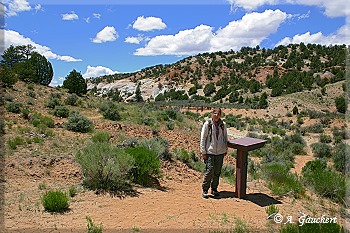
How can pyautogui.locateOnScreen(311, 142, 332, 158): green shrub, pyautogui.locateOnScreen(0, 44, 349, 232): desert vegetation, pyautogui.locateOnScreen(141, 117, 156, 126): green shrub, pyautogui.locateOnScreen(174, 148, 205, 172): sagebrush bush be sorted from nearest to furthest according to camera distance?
pyautogui.locateOnScreen(0, 44, 349, 232): desert vegetation < pyautogui.locateOnScreen(174, 148, 205, 172): sagebrush bush < pyautogui.locateOnScreen(311, 142, 332, 158): green shrub < pyautogui.locateOnScreen(141, 117, 156, 126): green shrub

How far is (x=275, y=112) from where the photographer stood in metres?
40.1

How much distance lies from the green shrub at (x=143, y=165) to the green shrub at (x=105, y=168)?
439 millimetres

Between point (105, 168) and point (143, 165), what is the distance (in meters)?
1.10

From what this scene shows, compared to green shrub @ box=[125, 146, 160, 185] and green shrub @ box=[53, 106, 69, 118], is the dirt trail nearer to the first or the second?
green shrub @ box=[125, 146, 160, 185]

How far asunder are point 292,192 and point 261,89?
51.5 meters

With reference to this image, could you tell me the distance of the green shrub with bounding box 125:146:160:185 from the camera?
7.83 m

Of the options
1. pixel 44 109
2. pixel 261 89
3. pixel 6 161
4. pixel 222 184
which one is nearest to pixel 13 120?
pixel 44 109

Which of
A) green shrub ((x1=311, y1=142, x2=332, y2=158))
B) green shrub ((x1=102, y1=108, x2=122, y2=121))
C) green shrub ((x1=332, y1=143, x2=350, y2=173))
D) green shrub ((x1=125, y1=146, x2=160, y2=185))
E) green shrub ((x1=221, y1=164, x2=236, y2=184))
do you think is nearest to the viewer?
green shrub ((x1=125, y1=146, x2=160, y2=185))

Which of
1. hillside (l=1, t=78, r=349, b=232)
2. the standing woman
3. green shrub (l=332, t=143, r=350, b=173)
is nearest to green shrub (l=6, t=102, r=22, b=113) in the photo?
hillside (l=1, t=78, r=349, b=232)

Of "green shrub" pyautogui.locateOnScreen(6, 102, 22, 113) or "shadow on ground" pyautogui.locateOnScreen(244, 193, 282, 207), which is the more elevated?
"green shrub" pyautogui.locateOnScreen(6, 102, 22, 113)

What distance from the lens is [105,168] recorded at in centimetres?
705

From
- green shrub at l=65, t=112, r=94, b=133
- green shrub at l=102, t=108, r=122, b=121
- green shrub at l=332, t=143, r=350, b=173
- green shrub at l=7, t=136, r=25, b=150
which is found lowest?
green shrub at l=332, t=143, r=350, b=173

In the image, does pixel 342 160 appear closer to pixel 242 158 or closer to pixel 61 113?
pixel 242 158

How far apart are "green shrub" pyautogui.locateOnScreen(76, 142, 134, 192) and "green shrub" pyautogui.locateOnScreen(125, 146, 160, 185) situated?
44 cm
